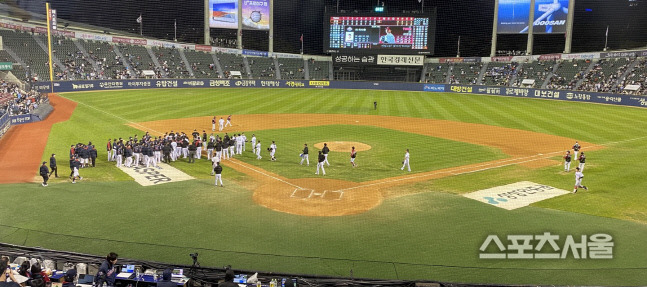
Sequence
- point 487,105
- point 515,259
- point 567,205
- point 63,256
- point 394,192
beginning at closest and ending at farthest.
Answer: point 63,256 < point 515,259 < point 567,205 < point 394,192 < point 487,105

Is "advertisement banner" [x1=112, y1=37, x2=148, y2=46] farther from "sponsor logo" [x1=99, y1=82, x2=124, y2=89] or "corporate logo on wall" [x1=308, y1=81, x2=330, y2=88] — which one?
"corporate logo on wall" [x1=308, y1=81, x2=330, y2=88]

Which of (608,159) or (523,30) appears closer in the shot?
(608,159)

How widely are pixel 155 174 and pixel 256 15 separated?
60515 mm

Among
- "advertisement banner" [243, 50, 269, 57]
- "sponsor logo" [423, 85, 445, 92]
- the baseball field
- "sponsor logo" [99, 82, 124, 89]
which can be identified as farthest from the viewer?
"advertisement banner" [243, 50, 269, 57]

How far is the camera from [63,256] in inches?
401

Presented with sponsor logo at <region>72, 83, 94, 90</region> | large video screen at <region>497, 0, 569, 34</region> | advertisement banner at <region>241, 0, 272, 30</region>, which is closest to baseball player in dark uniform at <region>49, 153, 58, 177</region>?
sponsor logo at <region>72, 83, 94, 90</region>

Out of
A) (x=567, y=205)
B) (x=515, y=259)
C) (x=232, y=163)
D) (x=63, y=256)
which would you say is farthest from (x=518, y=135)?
(x=63, y=256)

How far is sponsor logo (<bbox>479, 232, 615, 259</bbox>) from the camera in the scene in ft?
41.6

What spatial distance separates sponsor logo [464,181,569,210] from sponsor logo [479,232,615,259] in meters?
2.95

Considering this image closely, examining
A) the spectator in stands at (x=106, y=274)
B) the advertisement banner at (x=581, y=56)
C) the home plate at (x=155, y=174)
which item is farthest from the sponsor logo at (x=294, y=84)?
the spectator in stands at (x=106, y=274)

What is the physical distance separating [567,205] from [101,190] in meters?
17.7

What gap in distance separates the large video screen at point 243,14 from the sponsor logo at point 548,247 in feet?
227

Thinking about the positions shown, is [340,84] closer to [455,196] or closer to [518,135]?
[518,135]

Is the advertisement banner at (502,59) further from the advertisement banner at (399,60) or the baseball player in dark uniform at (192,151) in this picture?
the baseball player in dark uniform at (192,151)
